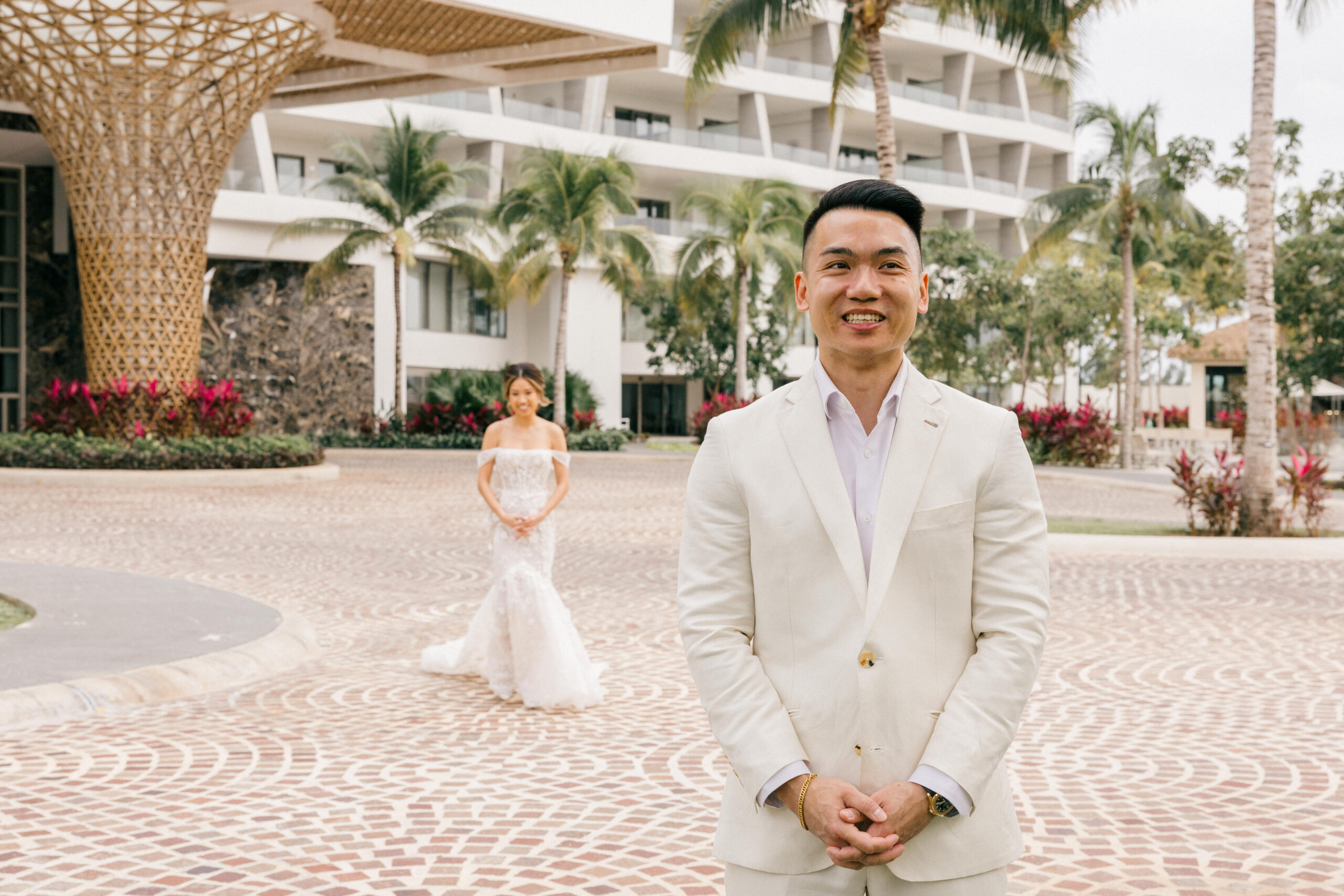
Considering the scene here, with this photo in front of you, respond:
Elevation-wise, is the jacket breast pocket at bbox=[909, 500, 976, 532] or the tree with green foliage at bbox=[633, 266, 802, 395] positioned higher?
the tree with green foliage at bbox=[633, 266, 802, 395]

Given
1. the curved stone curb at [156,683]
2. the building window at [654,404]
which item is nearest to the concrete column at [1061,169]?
the building window at [654,404]

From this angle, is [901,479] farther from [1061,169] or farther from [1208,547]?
[1061,169]

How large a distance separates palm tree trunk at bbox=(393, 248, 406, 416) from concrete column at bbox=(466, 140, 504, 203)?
431 cm


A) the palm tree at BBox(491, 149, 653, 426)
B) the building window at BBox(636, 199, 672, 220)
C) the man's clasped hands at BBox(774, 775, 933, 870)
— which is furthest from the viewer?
the building window at BBox(636, 199, 672, 220)

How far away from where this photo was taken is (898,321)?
214 centimetres

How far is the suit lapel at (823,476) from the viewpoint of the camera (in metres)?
2.08

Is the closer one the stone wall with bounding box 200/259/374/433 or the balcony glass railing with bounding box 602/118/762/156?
the stone wall with bounding box 200/259/374/433

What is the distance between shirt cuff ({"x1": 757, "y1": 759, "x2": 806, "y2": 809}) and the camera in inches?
79.9

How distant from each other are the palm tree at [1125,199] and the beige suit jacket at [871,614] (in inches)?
1134

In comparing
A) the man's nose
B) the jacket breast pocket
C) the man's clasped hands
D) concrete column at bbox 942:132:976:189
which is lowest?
the man's clasped hands

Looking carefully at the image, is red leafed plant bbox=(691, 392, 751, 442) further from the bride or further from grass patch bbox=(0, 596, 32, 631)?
the bride

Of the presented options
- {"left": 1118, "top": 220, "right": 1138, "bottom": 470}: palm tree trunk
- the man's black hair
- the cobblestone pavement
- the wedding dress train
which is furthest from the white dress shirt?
{"left": 1118, "top": 220, "right": 1138, "bottom": 470}: palm tree trunk

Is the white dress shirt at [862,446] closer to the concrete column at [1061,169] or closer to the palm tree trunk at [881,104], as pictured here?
the palm tree trunk at [881,104]

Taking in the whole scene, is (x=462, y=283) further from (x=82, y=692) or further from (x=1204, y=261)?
(x=82, y=692)
